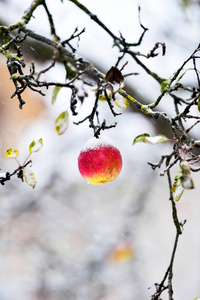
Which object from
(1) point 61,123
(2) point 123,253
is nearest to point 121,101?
(1) point 61,123

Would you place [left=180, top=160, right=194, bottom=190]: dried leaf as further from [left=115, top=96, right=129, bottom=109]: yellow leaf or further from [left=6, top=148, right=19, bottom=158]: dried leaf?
[left=6, top=148, right=19, bottom=158]: dried leaf

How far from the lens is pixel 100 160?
3.46 ft

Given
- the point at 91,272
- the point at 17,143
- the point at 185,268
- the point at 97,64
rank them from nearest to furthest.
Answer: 1. the point at 97,64
2. the point at 17,143
3. the point at 91,272
4. the point at 185,268

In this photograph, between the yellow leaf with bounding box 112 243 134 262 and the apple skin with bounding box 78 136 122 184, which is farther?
the yellow leaf with bounding box 112 243 134 262

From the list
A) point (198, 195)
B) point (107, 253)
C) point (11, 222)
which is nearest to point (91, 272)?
point (107, 253)

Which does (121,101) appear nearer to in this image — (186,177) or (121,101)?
(121,101)

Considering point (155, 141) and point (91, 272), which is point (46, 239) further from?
point (155, 141)

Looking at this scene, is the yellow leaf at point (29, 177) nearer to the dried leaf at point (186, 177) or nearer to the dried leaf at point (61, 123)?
the dried leaf at point (61, 123)

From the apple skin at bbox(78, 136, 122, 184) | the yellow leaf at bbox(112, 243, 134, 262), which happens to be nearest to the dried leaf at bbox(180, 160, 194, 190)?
the apple skin at bbox(78, 136, 122, 184)

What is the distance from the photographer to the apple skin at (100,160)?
41.5 inches

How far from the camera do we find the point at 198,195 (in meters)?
6.94

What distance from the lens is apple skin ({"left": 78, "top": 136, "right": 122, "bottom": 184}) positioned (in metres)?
1.05

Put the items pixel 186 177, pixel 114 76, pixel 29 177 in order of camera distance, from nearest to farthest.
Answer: pixel 186 177 → pixel 114 76 → pixel 29 177

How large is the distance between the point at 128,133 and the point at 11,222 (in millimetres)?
1787
